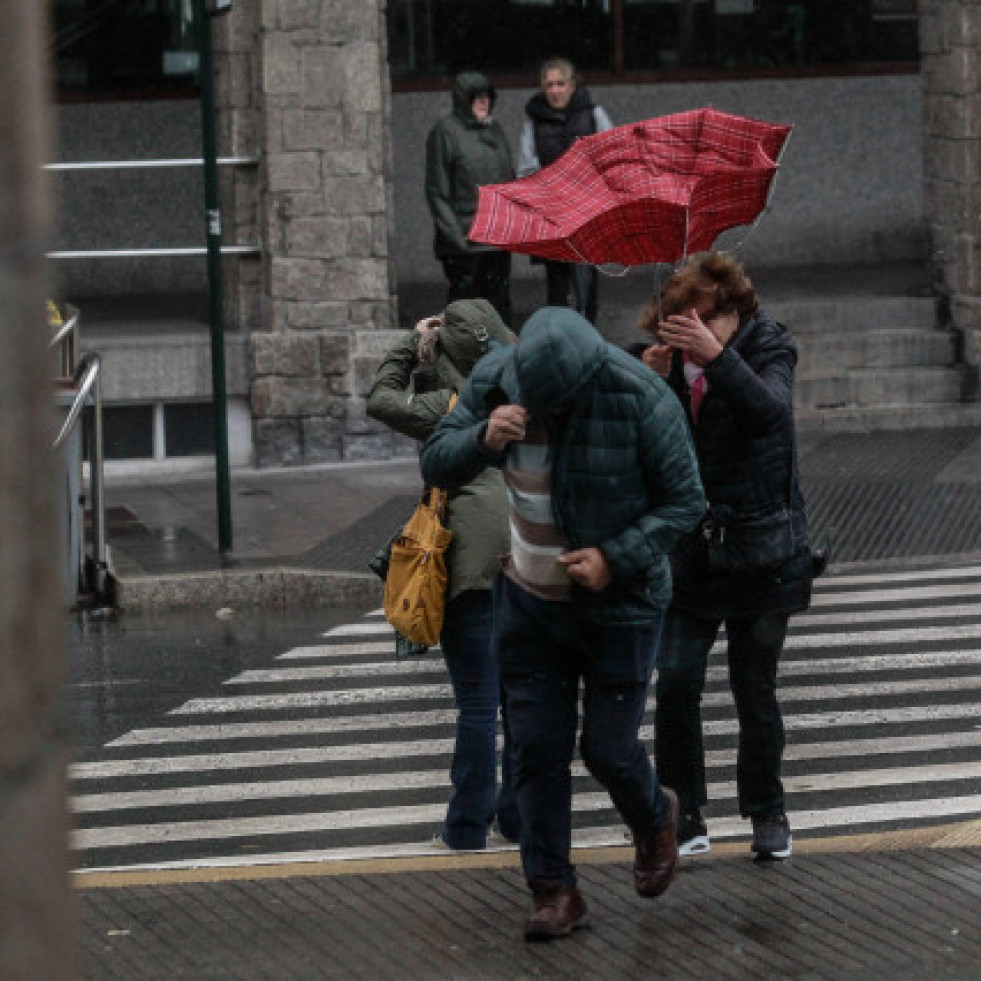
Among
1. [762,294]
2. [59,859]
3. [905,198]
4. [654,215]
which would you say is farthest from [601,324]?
[59,859]

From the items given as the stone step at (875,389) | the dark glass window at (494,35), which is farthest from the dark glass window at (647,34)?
the stone step at (875,389)

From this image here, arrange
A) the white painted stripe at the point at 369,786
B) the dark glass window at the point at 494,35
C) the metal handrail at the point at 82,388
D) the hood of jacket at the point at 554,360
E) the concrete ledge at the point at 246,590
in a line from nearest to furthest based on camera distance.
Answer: the hood of jacket at the point at 554,360 → the white painted stripe at the point at 369,786 → the metal handrail at the point at 82,388 → the concrete ledge at the point at 246,590 → the dark glass window at the point at 494,35

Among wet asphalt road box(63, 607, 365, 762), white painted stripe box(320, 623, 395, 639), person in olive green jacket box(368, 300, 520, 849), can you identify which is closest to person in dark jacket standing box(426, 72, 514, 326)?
wet asphalt road box(63, 607, 365, 762)

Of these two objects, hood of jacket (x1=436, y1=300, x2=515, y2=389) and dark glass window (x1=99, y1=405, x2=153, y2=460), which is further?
dark glass window (x1=99, y1=405, x2=153, y2=460)

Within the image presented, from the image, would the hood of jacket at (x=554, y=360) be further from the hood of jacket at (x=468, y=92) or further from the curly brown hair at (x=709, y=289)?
the hood of jacket at (x=468, y=92)

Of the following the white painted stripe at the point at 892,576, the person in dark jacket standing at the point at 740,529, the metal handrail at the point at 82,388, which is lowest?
the white painted stripe at the point at 892,576

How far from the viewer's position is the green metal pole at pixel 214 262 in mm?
11281

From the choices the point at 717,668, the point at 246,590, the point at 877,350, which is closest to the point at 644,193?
the point at 717,668

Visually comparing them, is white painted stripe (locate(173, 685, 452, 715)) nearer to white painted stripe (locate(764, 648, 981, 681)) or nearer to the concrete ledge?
white painted stripe (locate(764, 648, 981, 681))

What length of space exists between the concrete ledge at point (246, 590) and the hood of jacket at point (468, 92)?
4.34 metres

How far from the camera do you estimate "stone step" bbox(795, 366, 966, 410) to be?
49.6ft

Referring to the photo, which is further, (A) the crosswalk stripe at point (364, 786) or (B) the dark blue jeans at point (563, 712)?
(A) the crosswalk stripe at point (364, 786)

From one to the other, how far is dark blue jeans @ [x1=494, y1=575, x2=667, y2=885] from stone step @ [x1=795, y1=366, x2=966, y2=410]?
984cm

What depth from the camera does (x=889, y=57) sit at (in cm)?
1745
